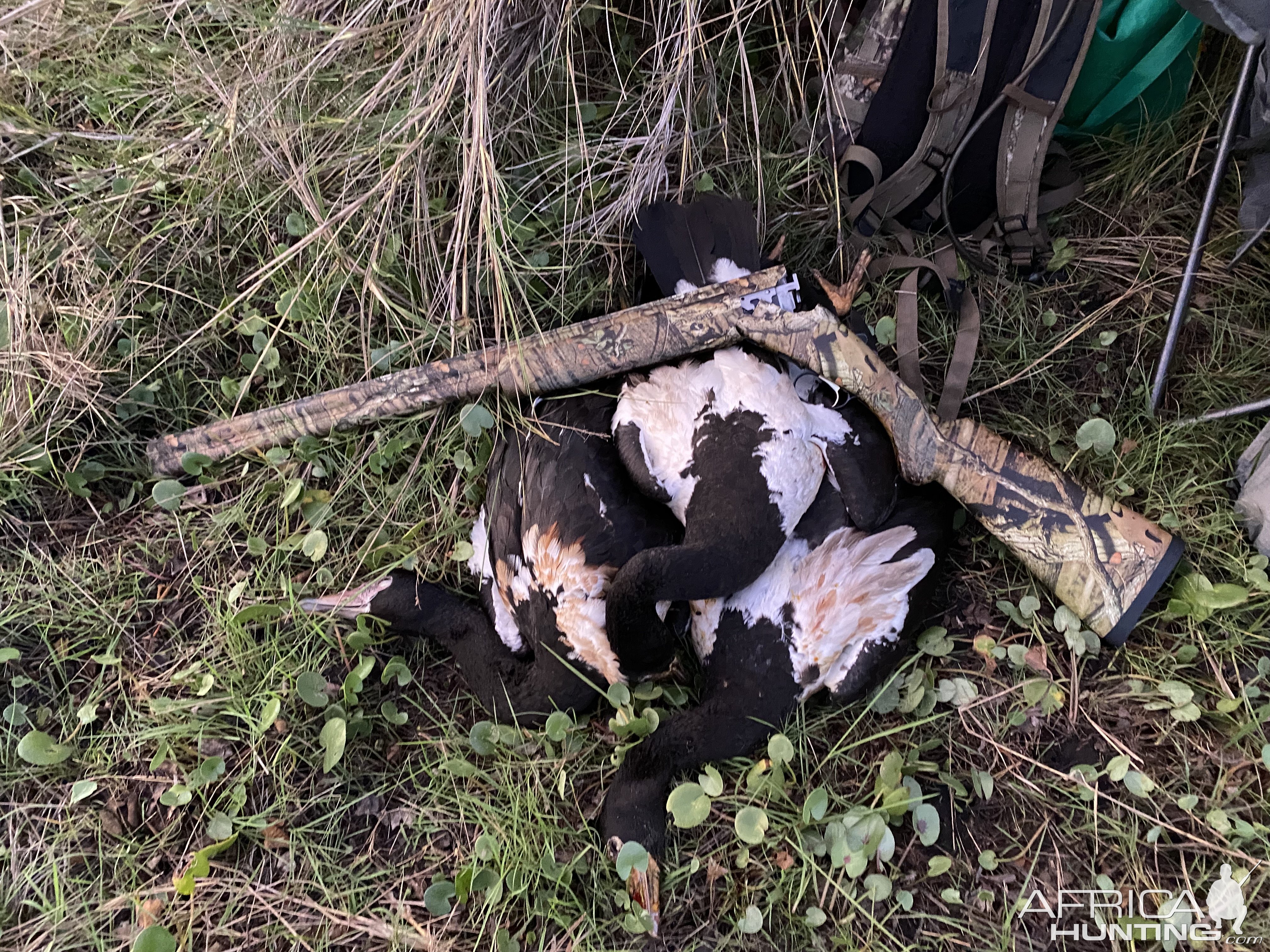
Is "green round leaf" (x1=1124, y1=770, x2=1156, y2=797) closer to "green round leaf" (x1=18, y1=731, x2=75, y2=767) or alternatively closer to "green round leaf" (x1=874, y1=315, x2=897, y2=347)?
"green round leaf" (x1=874, y1=315, x2=897, y2=347)

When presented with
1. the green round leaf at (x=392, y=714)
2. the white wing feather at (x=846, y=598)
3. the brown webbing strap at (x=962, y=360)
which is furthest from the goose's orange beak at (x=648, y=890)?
the brown webbing strap at (x=962, y=360)

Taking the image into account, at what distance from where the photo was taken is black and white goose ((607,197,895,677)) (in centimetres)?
212

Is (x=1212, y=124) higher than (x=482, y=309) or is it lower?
higher

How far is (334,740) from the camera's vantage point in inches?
97.1

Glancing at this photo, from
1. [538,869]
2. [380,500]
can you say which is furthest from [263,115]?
[538,869]

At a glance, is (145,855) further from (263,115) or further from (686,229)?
(686,229)

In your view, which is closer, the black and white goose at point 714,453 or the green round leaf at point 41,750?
the black and white goose at point 714,453

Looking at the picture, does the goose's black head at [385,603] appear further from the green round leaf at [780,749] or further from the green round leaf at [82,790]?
the green round leaf at [780,749]

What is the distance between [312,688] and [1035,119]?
321cm

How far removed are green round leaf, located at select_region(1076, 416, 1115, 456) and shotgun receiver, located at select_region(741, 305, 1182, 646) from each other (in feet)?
0.75

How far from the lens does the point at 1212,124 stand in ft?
9.18

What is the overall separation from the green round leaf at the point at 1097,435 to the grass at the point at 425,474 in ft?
0.43

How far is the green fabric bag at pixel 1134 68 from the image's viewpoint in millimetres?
2578

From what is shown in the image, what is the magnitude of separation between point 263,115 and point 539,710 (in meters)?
2.37
